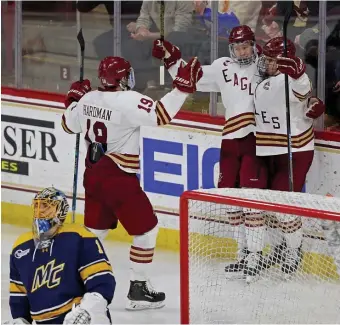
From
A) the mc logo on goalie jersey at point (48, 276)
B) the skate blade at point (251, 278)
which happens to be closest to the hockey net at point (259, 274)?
the skate blade at point (251, 278)

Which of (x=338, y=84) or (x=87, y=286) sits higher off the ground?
(x=338, y=84)

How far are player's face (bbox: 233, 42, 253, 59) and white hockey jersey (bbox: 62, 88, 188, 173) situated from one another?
2.03 feet

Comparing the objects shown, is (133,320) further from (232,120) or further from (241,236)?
(232,120)

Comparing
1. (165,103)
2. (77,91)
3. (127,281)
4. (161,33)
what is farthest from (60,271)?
(161,33)

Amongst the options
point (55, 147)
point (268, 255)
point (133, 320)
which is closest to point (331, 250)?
point (268, 255)

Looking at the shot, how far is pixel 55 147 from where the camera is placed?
296 inches

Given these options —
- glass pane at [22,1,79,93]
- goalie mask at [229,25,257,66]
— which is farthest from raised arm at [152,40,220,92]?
glass pane at [22,1,79,93]

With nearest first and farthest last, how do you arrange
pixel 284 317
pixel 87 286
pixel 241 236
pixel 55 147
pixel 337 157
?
1. pixel 87 286
2. pixel 284 317
3. pixel 241 236
4. pixel 337 157
5. pixel 55 147

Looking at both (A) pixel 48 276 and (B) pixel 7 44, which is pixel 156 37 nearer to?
(B) pixel 7 44

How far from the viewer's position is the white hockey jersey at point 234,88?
643cm

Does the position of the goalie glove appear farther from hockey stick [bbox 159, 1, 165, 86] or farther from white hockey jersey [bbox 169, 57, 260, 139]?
hockey stick [bbox 159, 1, 165, 86]

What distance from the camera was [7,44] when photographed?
7691 millimetres

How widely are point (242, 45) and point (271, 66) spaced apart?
0.57 ft

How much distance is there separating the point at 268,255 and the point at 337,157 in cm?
106
